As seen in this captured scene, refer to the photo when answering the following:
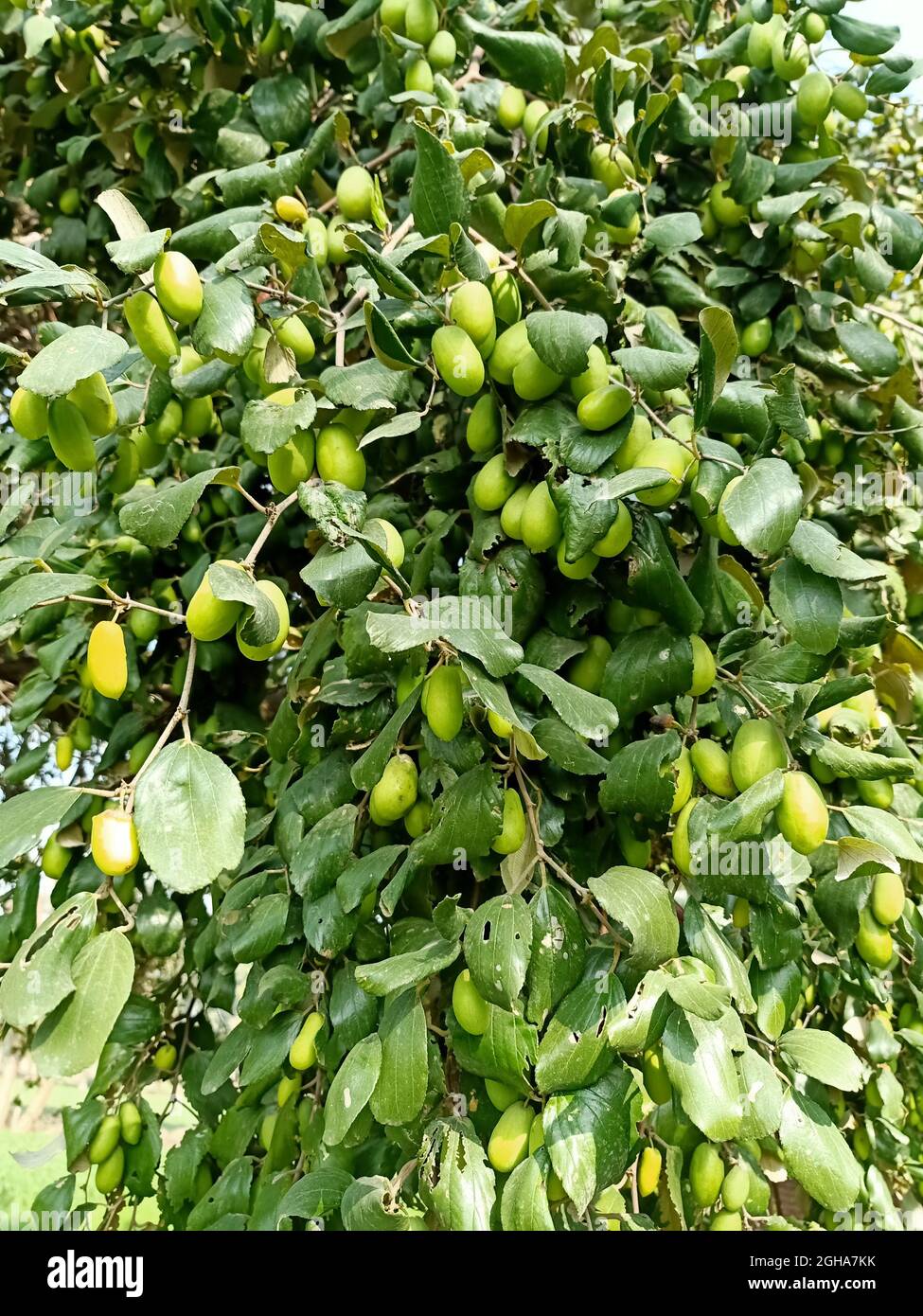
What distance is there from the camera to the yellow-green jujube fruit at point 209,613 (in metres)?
0.82

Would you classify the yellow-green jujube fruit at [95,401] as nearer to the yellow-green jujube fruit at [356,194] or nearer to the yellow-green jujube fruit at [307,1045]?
the yellow-green jujube fruit at [356,194]

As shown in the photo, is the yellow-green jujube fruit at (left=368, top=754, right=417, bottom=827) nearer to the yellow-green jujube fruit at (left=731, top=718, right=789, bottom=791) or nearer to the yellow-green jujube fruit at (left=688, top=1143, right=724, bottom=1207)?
the yellow-green jujube fruit at (left=731, top=718, right=789, bottom=791)

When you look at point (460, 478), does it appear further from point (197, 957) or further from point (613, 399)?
point (197, 957)

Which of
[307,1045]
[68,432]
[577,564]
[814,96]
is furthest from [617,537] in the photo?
[814,96]

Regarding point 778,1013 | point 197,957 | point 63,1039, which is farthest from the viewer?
point 197,957

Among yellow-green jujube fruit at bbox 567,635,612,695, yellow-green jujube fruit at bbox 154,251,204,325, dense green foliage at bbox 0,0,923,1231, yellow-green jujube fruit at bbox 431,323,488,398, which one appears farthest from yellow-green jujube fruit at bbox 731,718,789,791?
yellow-green jujube fruit at bbox 154,251,204,325

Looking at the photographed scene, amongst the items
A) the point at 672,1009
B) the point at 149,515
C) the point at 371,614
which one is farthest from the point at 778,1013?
the point at 149,515

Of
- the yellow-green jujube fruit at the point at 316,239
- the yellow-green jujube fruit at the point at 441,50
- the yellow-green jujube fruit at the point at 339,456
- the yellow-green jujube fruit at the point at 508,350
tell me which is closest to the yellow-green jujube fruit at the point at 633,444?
the yellow-green jujube fruit at the point at 508,350

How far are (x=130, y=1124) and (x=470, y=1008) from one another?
31.9 inches

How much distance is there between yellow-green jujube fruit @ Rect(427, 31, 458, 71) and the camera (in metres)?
1.32

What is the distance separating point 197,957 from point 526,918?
0.75 metres

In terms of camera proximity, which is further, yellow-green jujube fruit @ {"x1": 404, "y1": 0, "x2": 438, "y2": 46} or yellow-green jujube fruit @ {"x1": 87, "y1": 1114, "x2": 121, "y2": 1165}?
yellow-green jujube fruit @ {"x1": 87, "y1": 1114, "x2": 121, "y2": 1165}

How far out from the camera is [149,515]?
936mm

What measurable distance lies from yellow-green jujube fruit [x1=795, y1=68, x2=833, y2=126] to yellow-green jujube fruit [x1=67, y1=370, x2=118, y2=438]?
1.10 metres
